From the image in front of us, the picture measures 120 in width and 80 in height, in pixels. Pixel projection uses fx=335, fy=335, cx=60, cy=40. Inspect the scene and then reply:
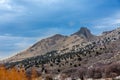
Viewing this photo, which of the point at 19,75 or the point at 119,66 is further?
the point at 19,75

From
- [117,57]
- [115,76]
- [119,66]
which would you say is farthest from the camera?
[117,57]

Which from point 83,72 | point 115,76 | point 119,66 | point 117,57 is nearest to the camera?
point 115,76

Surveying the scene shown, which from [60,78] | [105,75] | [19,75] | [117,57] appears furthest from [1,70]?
[117,57]

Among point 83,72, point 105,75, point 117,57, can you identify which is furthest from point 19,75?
point 117,57

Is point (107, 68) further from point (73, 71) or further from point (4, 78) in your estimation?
point (4, 78)

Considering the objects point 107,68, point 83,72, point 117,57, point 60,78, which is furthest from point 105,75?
point 117,57

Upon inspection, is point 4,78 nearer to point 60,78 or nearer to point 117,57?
point 60,78

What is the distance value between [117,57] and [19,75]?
43.1 metres

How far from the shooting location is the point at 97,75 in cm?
11438

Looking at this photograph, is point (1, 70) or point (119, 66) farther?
point (1, 70)

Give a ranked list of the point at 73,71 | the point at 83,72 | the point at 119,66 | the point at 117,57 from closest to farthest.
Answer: the point at 119,66 < the point at 83,72 < the point at 73,71 < the point at 117,57

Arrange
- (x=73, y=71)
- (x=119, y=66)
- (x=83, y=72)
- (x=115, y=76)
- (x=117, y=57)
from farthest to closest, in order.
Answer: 1. (x=117, y=57)
2. (x=73, y=71)
3. (x=83, y=72)
4. (x=119, y=66)
5. (x=115, y=76)

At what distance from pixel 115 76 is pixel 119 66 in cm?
806

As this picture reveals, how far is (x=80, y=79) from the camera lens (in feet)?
382
